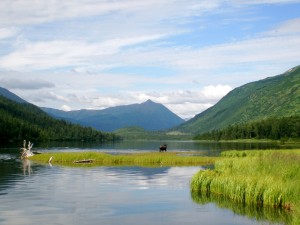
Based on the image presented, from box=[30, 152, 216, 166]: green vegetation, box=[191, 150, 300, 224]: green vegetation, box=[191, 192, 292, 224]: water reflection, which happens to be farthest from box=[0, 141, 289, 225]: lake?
box=[30, 152, 216, 166]: green vegetation

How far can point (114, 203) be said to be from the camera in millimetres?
44500

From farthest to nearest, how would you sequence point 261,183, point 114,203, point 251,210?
point 114,203 → point 261,183 → point 251,210

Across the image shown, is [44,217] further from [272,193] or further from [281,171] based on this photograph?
[281,171]

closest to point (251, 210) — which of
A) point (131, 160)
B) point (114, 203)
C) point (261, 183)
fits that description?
point (261, 183)

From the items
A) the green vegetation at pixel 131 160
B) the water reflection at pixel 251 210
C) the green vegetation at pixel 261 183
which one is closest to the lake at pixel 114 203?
the water reflection at pixel 251 210

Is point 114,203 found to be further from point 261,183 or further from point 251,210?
point 261,183

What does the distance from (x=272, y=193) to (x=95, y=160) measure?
60485mm

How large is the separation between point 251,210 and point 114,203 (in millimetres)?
13584

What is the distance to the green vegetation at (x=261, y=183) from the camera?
129ft

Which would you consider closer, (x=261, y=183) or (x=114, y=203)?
(x=261, y=183)

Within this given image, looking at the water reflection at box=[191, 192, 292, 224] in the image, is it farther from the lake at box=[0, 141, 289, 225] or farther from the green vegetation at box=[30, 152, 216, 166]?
the green vegetation at box=[30, 152, 216, 166]

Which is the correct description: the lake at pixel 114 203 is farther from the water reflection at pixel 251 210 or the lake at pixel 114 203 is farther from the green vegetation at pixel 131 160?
the green vegetation at pixel 131 160

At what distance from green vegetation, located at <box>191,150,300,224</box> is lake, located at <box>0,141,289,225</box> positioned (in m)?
1.43

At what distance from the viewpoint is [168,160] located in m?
94.2
